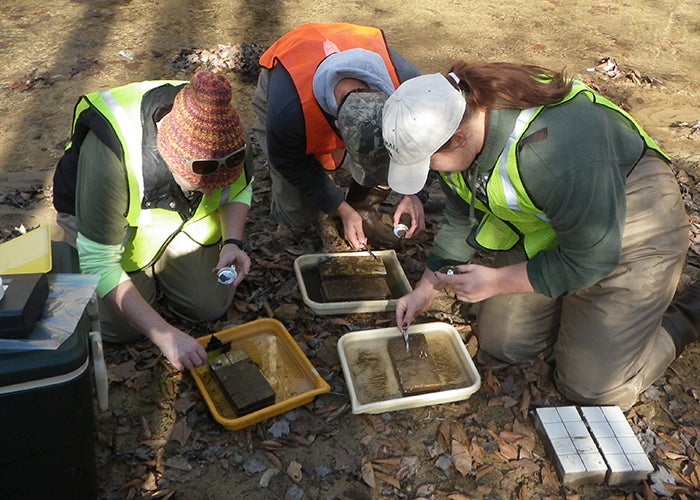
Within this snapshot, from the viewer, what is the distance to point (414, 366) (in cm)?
357

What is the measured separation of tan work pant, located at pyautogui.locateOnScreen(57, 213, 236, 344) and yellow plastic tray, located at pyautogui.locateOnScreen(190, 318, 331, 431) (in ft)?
1.07

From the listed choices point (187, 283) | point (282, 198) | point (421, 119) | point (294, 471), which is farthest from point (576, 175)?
point (282, 198)

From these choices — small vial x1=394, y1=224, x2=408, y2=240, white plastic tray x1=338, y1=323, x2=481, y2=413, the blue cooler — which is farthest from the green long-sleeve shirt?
the blue cooler

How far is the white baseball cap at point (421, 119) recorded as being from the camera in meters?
2.53

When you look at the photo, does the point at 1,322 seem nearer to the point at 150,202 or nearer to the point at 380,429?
the point at 150,202

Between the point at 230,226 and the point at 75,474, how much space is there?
5.49ft

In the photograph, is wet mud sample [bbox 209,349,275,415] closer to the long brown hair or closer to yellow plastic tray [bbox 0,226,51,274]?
yellow plastic tray [bbox 0,226,51,274]

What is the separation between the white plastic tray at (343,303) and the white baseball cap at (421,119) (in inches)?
59.4

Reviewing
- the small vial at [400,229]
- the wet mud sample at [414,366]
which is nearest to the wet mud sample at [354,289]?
the small vial at [400,229]

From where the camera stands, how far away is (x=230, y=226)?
3770 mm

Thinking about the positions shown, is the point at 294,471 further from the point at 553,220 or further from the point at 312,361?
the point at 553,220

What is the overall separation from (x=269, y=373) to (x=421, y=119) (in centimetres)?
176

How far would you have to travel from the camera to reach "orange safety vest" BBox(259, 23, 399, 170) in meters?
3.81

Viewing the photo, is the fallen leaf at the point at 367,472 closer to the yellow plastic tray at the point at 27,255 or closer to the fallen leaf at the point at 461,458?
the fallen leaf at the point at 461,458
